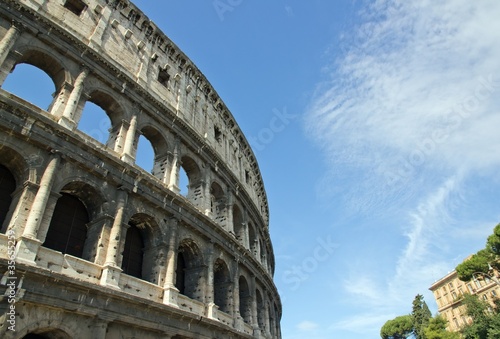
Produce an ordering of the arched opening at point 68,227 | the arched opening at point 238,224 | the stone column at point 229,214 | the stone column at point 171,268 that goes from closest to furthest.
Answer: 1. the arched opening at point 68,227
2. the stone column at point 171,268
3. the stone column at point 229,214
4. the arched opening at point 238,224

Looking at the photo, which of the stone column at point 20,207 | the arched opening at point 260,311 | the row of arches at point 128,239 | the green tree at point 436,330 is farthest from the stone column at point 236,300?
the green tree at point 436,330

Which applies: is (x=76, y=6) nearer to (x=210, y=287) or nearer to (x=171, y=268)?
(x=171, y=268)

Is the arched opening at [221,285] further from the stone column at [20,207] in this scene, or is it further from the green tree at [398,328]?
the green tree at [398,328]

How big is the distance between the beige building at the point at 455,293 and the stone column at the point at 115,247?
44596 mm

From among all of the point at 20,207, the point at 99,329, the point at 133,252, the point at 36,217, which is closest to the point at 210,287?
the point at 133,252

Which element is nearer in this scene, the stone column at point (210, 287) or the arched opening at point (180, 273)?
the stone column at point (210, 287)

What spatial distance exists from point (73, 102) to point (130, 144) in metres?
2.22

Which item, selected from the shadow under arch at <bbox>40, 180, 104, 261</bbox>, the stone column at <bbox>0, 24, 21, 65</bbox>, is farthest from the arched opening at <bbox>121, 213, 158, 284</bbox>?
the stone column at <bbox>0, 24, 21, 65</bbox>

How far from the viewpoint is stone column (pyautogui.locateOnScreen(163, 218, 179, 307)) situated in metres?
10.6

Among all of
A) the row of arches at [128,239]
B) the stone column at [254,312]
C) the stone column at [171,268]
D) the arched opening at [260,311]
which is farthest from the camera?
the arched opening at [260,311]

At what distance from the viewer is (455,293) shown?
47469 mm

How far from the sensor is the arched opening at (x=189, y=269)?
12806 millimetres

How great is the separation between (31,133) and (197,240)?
659cm

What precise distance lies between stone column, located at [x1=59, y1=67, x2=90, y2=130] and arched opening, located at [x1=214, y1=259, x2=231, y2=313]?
7667 millimetres
